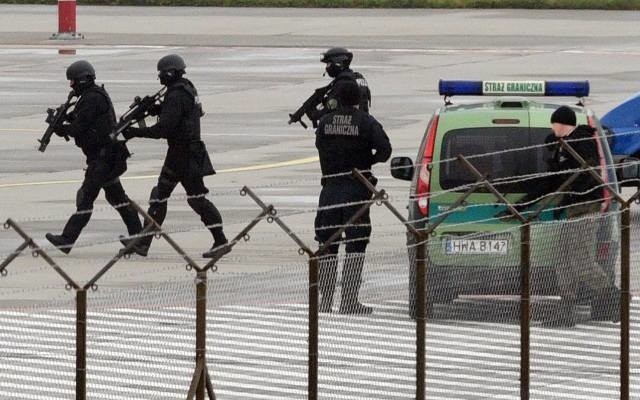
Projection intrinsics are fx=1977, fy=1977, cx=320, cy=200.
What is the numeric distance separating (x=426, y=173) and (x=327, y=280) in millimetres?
4903

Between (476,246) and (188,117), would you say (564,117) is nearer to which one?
(476,246)

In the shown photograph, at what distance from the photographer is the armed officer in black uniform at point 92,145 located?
18281 mm

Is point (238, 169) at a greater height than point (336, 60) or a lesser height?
greater

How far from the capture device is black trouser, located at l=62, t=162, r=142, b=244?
18.3 meters

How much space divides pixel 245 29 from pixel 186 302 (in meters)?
45.1

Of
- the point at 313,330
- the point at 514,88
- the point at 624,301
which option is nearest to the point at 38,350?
the point at 313,330

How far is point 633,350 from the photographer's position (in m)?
12.0

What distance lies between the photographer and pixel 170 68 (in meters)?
17.8

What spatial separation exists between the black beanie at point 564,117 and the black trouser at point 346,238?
5.18 feet

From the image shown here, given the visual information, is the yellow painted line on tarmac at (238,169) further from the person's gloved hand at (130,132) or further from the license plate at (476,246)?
the license plate at (476,246)

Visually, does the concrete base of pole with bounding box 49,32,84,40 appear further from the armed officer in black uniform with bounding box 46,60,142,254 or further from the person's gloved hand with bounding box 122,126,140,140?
the person's gloved hand with bounding box 122,126,140,140

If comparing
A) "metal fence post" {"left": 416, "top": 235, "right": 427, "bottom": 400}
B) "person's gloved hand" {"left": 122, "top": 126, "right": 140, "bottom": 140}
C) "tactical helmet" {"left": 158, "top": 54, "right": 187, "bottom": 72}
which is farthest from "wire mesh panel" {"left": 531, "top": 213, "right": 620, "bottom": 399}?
"person's gloved hand" {"left": 122, "top": 126, "right": 140, "bottom": 140}

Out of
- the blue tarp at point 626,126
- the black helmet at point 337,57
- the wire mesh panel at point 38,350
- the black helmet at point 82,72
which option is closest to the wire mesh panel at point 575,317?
the wire mesh panel at point 38,350

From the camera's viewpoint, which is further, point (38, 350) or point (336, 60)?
point (336, 60)
